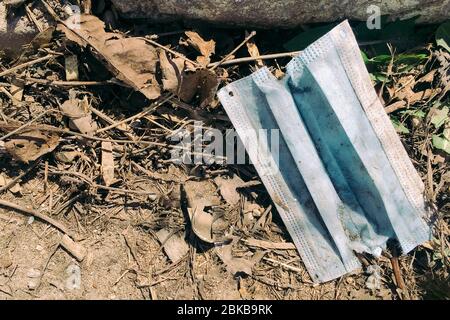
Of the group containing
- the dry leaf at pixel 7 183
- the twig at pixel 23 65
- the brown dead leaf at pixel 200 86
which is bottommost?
the dry leaf at pixel 7 183

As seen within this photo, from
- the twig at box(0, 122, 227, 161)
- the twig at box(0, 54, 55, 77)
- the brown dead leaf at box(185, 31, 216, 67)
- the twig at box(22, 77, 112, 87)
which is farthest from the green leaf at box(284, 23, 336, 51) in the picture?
the twig at box(0, 54, 55, 77)

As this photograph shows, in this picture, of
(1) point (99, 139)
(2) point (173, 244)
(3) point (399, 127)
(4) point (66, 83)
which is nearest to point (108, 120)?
(1) point (99, 139)

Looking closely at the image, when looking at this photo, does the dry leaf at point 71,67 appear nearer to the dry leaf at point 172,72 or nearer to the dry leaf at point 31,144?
the dry leaf at point 31,144

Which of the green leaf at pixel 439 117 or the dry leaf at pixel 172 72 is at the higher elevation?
the dry leaf at pixel 172 72

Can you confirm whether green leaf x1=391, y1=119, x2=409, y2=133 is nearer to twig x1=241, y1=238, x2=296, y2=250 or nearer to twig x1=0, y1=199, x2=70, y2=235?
twig x1=241, y1=238, x2=296, y2=250

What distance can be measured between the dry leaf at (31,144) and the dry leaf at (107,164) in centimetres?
20

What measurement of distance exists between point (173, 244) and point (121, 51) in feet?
2.76

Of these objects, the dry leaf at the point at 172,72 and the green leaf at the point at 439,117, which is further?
the green leaf at the point at 439,117

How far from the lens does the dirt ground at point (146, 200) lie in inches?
81.4

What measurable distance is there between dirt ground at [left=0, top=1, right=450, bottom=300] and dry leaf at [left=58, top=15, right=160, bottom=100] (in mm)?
48

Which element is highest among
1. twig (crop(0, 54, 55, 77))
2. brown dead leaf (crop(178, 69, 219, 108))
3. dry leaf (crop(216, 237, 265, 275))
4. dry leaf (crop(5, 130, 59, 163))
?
twig (crop(0, 54, 55, 77))

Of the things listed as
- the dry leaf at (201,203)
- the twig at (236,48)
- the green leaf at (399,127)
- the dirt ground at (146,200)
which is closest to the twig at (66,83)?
the dirt ground at (146,200)

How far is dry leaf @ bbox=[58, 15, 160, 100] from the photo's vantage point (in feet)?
6.70

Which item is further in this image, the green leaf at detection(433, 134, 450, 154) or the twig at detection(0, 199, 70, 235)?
the green leaf at detection(433, 134, 450, 154)
